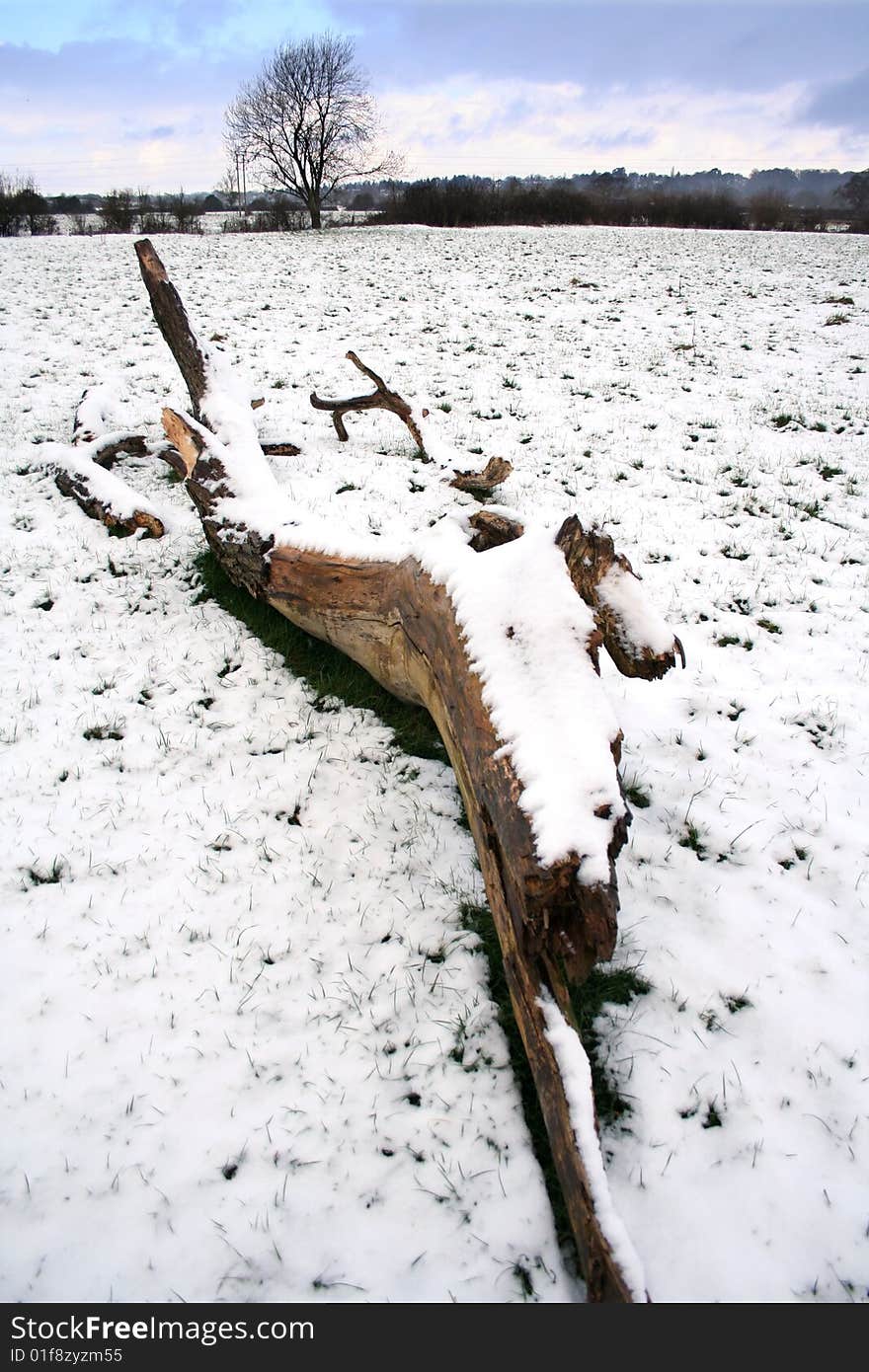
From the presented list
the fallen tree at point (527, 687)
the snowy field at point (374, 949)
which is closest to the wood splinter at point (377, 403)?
the snowy field at point (374, 949)

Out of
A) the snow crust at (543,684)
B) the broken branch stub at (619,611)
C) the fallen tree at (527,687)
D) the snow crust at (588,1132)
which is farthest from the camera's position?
the broken branch stub at (619,611)

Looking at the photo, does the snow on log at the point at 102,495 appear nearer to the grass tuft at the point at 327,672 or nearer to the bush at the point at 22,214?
the grass tuft at the point at 327,672

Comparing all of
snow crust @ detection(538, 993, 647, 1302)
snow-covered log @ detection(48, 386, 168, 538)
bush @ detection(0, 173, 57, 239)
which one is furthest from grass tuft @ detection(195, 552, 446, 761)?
bush @ detection(0, 173, 57, 239)

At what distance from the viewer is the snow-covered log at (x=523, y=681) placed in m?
1.90

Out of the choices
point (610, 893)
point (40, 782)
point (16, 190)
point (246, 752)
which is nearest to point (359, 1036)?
point (610, 893)

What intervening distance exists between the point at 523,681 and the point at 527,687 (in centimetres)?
3

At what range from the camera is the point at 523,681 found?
2.48 m

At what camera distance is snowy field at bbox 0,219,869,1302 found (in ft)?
6.34

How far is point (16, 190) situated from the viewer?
97.2 feet

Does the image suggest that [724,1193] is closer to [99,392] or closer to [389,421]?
[389,421]

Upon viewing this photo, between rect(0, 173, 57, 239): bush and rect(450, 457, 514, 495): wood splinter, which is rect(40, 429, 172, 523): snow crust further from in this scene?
rect(0, 173, 57, 239): bush

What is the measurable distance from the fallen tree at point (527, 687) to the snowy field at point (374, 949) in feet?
1.31

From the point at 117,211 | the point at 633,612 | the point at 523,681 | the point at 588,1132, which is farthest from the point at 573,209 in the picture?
the point at 588,1132
